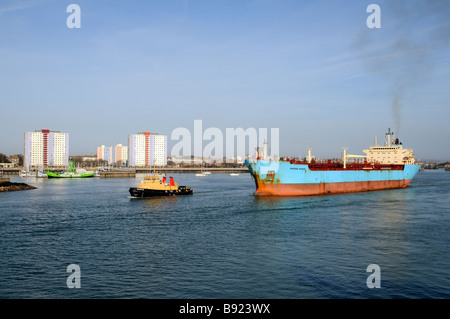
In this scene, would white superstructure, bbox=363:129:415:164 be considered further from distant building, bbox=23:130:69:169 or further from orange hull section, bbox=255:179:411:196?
distant building, bbox=23:130:69:169

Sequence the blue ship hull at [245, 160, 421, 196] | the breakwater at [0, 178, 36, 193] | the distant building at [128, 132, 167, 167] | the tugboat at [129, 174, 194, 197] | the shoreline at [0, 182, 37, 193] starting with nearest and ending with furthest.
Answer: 1. the blue ship hull at [245, 160, 421, 196]
2. the tugboat at [129, 174, 194, 197]
3. the shoreline at [0, 182, 37, 193]
4. the breakwater at [0, 178, 36, 193]
5. the distant building at [128, 132, 167, 167]

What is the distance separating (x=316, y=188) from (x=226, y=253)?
27559 mm

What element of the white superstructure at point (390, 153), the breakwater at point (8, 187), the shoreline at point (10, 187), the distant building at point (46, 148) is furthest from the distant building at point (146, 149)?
the white superstructure at point (390, 153)

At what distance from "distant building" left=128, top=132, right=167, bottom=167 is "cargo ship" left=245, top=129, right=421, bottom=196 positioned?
136m

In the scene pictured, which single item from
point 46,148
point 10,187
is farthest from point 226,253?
point 46,148

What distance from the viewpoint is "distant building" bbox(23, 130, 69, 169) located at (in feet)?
504

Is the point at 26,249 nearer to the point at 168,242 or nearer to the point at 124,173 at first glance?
the point at 168,242

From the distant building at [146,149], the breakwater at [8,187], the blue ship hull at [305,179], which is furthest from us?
the distant building at [146,149]

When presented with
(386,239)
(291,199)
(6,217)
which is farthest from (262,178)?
(6,217)

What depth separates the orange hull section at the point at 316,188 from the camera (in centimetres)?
4003

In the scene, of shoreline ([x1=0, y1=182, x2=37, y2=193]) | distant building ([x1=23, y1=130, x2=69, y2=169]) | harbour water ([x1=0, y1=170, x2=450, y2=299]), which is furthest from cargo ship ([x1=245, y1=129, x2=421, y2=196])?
distant building ([x1=23, y1=130, x2=69, y2=169])

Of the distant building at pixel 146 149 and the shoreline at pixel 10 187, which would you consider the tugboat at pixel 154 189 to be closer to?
the shoreline at pixel 10 187

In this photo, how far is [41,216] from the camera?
28.6m

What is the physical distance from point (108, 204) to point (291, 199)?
59.9ft
